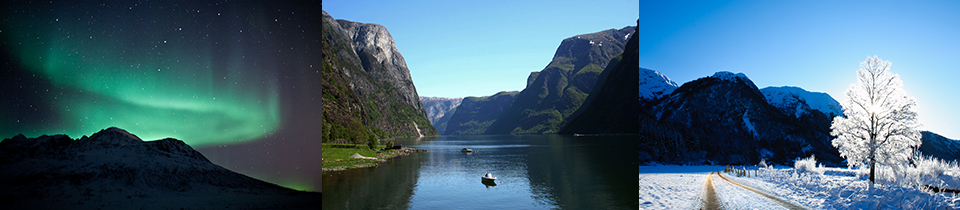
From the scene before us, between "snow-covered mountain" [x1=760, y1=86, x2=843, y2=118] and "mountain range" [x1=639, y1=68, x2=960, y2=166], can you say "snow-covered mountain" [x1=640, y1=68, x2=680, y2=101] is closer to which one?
"mountain range" [x1=639, y1=68, x2=960, y2=166]

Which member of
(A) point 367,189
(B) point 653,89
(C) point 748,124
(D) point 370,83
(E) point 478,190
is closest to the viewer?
(A) point 367,189

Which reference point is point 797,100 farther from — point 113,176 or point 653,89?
point 113,176

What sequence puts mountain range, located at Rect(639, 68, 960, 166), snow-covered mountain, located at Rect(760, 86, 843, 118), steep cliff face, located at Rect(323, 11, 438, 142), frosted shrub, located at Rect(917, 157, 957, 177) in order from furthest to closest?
steep cliff face, located at Rect(323, 11, 438, 142) → mountain range, located at Rect(639, 68, 960, 166) → snow-covered mountain, located at Rect(760, 86, 843, 118) → frosted shrub, located at Rect(917, 157, 957, 177)

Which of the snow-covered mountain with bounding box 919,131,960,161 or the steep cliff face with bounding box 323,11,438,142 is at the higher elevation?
the steep cliff face with bounding box 323,11,438,142

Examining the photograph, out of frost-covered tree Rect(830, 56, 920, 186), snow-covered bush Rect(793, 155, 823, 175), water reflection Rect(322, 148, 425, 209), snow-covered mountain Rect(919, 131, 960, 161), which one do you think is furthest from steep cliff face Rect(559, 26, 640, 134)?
frost-covered tree Rect(830, 56, 920, 186)

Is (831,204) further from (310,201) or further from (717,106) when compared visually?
(717,106)

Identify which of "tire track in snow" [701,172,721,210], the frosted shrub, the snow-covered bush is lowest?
"tire track in snow" [701,172,721,210]

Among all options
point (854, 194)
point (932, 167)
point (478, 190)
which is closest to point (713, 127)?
point (478, 190)
